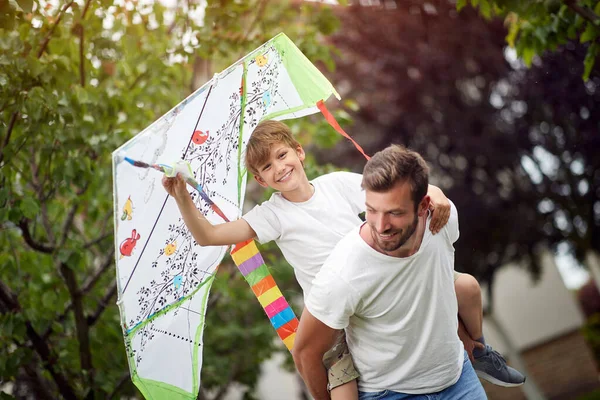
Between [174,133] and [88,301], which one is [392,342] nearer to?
[174,133]

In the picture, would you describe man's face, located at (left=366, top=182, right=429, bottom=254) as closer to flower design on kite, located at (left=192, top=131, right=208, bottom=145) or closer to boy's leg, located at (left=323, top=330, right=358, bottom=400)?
boy's leg, located at (left=323, top=330, right=358, bottom=400)

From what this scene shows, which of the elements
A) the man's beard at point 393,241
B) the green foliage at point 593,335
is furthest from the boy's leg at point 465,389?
the green foliage at point 593,335

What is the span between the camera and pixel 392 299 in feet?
8.30

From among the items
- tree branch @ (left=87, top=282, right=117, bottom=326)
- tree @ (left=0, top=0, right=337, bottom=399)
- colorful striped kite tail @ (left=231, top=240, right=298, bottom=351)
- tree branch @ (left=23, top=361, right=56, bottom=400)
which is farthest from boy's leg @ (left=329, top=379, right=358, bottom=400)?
Result: tree branch @ (left=23, top=361, right=56, bottom=400)

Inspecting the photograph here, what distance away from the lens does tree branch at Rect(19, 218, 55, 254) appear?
14.7 feet

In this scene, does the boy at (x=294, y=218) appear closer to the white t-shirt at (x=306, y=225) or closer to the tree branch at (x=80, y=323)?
the white t-shirt at (x=306, y=225)

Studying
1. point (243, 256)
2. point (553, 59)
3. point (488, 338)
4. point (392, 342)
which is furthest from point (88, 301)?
point (488, 338)

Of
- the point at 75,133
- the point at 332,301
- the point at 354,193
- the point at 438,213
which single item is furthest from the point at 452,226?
the point at 75,133

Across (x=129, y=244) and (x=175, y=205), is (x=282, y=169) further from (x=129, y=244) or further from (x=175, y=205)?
(x=129, y=244)

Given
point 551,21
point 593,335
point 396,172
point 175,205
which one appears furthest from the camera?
point 593,335

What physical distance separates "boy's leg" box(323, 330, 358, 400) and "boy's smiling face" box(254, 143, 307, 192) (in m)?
0.67

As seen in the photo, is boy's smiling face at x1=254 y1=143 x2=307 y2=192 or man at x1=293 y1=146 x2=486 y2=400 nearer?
man at x1=293 y1=146 x2=486 y2=400

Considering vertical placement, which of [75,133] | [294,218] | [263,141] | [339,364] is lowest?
[339,364]

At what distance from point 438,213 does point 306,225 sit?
63 centimetres
